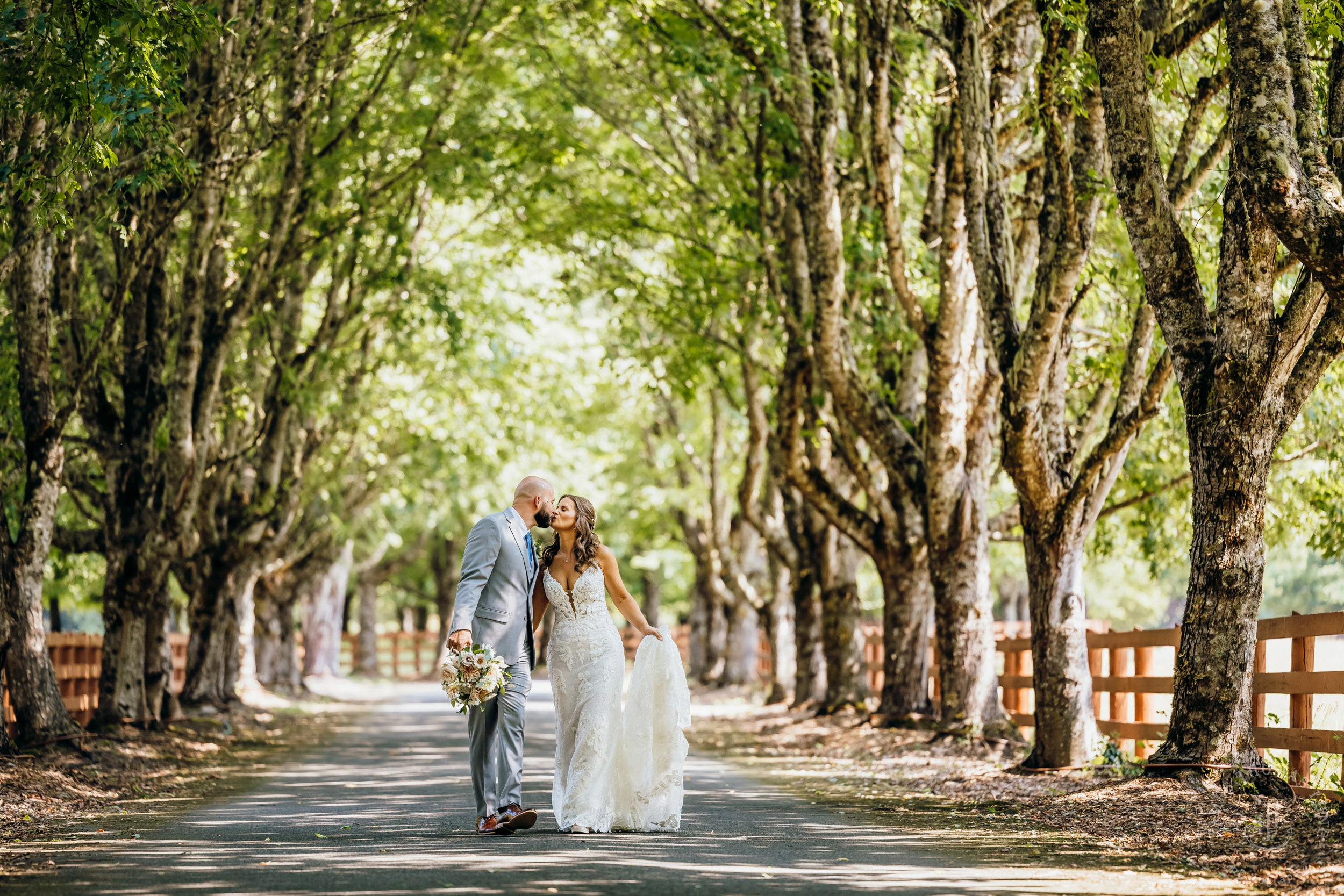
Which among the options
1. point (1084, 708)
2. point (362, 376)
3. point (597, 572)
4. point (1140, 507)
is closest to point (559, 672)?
point (597, 572)

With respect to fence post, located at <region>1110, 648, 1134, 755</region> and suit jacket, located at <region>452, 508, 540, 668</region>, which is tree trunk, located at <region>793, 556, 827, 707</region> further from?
suit jacket, located at <region>452, 508, 540, 668</region>

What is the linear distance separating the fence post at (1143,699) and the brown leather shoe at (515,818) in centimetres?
661

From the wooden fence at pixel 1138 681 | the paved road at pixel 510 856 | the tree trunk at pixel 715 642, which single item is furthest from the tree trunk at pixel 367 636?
the paved road at pixel 510 856

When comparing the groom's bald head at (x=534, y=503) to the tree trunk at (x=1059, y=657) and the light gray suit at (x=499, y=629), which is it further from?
the tree trunk at (x=1059, y=657)

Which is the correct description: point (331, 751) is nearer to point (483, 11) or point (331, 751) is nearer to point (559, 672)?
point (559, 672)

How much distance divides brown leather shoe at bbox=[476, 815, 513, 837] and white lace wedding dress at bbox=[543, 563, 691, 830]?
436mm

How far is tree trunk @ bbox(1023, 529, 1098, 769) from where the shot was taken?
1147cm

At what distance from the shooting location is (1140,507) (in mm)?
17984

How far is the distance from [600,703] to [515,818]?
94 centimetres

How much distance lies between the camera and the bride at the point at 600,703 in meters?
8.73

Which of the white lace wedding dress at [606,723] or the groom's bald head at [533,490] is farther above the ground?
the groom's bald head at [533,490]

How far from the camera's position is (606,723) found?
881 centimetres

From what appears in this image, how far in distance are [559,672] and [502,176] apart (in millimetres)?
14557

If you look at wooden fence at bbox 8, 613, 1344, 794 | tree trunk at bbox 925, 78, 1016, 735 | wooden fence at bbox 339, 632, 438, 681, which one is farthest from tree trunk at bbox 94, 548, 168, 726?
wooden fence at bbox 339, 632, 438, 681
